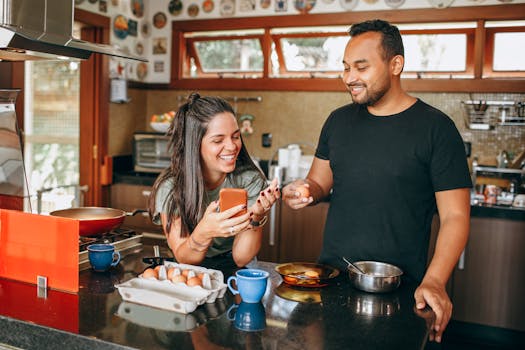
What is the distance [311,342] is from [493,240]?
2574 millimetres

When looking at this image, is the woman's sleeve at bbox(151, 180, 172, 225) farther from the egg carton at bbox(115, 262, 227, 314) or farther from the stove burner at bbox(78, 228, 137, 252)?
the egg carton at bbox(115, 262, 227, 314)

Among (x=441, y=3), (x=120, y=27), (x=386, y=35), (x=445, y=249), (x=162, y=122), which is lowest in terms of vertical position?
(x=445, y=249)

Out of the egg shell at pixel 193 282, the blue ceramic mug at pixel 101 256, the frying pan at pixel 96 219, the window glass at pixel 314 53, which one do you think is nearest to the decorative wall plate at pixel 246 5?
the window glass at pixel 314 53

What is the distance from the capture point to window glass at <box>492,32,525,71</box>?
12.9 ft

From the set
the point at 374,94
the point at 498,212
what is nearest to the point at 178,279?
the point at 374,94

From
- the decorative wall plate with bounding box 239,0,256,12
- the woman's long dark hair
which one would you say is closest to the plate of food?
the woman's long dark hair

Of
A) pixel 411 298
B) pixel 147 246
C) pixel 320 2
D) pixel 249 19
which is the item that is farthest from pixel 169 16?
pixel 411 298

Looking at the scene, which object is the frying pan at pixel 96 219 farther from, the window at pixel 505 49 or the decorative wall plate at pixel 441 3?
the window at pixel 505 49

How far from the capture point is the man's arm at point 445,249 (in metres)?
1.56

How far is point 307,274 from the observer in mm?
1753

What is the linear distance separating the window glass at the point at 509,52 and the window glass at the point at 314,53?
→ 3.87 feet

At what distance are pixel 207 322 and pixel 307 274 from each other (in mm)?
475

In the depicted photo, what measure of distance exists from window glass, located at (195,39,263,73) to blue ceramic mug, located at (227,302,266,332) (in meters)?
3.46

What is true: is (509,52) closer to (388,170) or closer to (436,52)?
(436,52)
